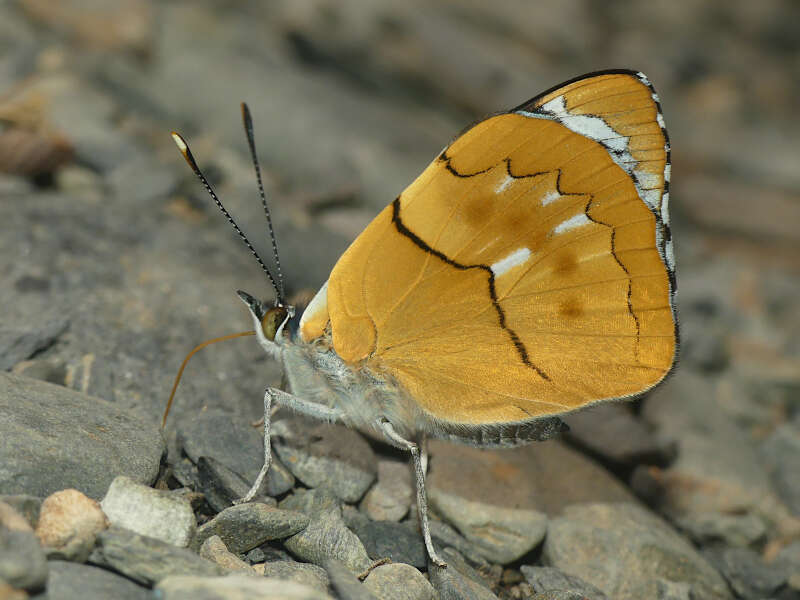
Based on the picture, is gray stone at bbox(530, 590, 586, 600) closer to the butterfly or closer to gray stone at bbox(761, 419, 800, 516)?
the butterfly

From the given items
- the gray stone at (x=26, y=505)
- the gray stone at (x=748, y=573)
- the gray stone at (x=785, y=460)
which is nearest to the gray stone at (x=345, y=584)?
the gray stone at (x=26, y=505)

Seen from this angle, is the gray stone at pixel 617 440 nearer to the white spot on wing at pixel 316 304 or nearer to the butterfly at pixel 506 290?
the butterfly at pixel 506 290

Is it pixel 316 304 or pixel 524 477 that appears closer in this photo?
pixel 316 304

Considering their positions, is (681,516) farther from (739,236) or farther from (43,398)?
(739,236)

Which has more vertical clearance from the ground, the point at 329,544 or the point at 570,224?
the point at 570,224

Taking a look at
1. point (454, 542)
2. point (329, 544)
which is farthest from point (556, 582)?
point (329, 544)

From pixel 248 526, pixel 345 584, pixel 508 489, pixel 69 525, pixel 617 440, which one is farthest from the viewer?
pixel 617 440

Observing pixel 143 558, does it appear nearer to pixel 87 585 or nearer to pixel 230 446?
pixel 87 585

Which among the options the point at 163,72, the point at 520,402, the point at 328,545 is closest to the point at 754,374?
the point at 520,402
